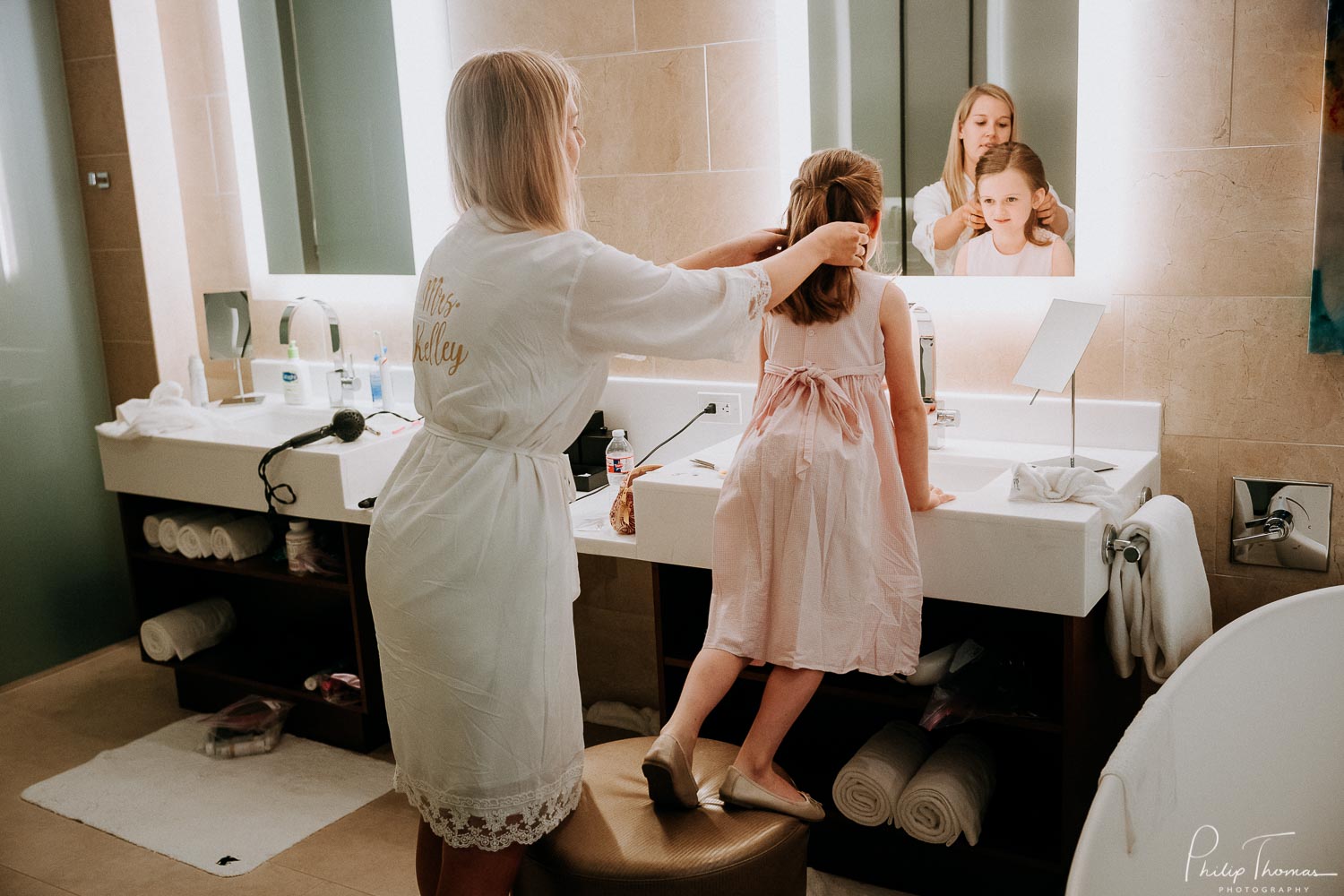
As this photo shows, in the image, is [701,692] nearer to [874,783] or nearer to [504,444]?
[874,783]

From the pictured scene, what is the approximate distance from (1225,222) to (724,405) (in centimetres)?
113

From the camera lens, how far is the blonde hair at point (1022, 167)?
2.25 meters

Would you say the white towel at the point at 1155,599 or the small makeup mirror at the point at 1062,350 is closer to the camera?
the white towel at the point at 1155,599

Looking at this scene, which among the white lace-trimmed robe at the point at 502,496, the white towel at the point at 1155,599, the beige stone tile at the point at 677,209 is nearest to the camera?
the white lace-trimmed robe at the point at 502,496

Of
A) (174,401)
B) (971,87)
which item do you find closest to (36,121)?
(174,401)

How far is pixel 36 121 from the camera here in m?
3.30

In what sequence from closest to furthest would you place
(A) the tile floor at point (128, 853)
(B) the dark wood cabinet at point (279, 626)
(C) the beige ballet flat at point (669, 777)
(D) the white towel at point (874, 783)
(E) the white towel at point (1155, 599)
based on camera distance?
(C) the beige ballet flat at point (669, 777) → (E) the white towel at point (1155, 599) → (D) the white towel at point (874, 783) → (A) the tile floor at point (128, 853) → (B) the dark wood cabinet at point (279, 626)

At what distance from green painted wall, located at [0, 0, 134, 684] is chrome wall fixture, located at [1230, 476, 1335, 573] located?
3192 mm

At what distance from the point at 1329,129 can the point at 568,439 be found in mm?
1448

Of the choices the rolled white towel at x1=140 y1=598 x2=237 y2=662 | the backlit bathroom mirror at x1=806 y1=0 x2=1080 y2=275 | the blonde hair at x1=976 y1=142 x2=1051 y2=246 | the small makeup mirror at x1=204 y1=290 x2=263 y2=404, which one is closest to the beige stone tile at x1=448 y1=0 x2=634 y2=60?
the backlit bathroom mirror at x1=806 y1=0 x2=1080 y2=275

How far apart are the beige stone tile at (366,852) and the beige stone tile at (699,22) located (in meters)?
1.81

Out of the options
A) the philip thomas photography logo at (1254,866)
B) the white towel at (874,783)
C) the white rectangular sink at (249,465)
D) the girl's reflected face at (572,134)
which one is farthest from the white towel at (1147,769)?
the white rectangular sink at (249,465)

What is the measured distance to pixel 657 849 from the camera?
1.59 m

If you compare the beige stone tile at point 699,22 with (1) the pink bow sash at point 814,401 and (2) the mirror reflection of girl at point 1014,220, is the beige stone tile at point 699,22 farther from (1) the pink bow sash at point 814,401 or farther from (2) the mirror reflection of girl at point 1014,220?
(1) the pink bow sash at point 814,401
